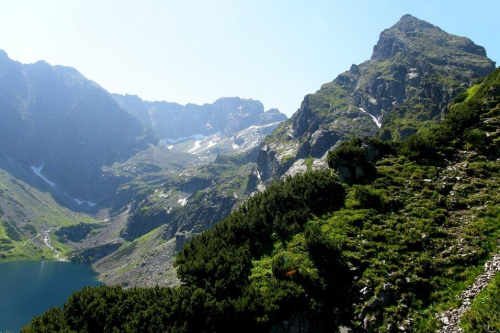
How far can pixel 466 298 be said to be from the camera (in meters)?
19.0

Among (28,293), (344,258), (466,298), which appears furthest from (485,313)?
(28,293)

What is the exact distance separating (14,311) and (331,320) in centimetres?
15757

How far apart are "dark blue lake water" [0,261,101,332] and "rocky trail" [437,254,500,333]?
12543 centimetres

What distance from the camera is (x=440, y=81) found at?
177375 millimetres

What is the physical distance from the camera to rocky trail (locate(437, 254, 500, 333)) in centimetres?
1798

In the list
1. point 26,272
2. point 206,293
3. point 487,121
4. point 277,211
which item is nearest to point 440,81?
point 487,121

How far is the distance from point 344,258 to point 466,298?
8.51m

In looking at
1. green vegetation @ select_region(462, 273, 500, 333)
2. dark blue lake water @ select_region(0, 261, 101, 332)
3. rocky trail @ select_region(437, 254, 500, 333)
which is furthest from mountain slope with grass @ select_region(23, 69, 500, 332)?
dark blue lake water @ select_region(0, 261, 101, 332)

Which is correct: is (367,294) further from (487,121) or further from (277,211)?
(487,121)

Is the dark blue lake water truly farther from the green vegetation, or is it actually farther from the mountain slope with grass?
the green vegetation

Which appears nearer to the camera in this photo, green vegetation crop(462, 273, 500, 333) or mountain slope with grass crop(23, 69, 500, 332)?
green vegetation crop(462, 273, 500, 333)

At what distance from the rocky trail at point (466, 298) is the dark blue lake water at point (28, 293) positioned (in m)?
125

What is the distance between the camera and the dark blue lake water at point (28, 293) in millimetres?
121750

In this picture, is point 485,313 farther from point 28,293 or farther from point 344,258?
point 28,293
